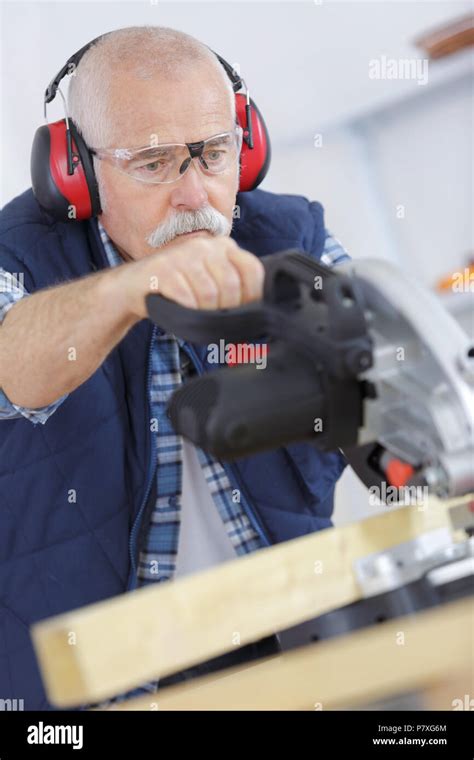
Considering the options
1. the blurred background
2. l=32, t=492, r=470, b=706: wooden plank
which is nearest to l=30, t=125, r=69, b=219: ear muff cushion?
l=32, t=492, r=470, b=706: wooden plank

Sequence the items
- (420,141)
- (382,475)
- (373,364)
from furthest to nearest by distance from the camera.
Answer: (420,141) < (382,475) < (373,364)

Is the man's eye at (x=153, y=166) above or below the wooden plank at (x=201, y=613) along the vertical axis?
above

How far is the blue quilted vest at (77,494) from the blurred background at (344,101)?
1311 mm

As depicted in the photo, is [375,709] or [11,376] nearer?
[375,709]

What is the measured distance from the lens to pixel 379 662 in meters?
0.69

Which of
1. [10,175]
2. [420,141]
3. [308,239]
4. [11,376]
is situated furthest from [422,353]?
[420,141]

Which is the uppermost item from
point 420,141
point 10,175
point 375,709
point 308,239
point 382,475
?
point 420,141

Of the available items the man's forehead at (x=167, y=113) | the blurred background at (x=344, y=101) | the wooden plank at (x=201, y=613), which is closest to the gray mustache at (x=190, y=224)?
the man's forehead at (x=167, y=113)

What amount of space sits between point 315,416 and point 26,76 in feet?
8.99

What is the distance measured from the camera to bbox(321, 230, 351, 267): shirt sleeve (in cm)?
175

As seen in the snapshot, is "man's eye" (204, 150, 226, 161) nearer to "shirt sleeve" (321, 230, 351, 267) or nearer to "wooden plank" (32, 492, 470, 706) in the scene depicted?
"shirt sleeve" (321, 230, 351, 267)

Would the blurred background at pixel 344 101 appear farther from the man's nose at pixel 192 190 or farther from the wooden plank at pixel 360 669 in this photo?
the wooden plank at pixel 360 669

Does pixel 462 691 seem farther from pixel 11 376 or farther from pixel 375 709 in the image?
pixel 11 376

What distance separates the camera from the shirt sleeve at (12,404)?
4.21 feet
